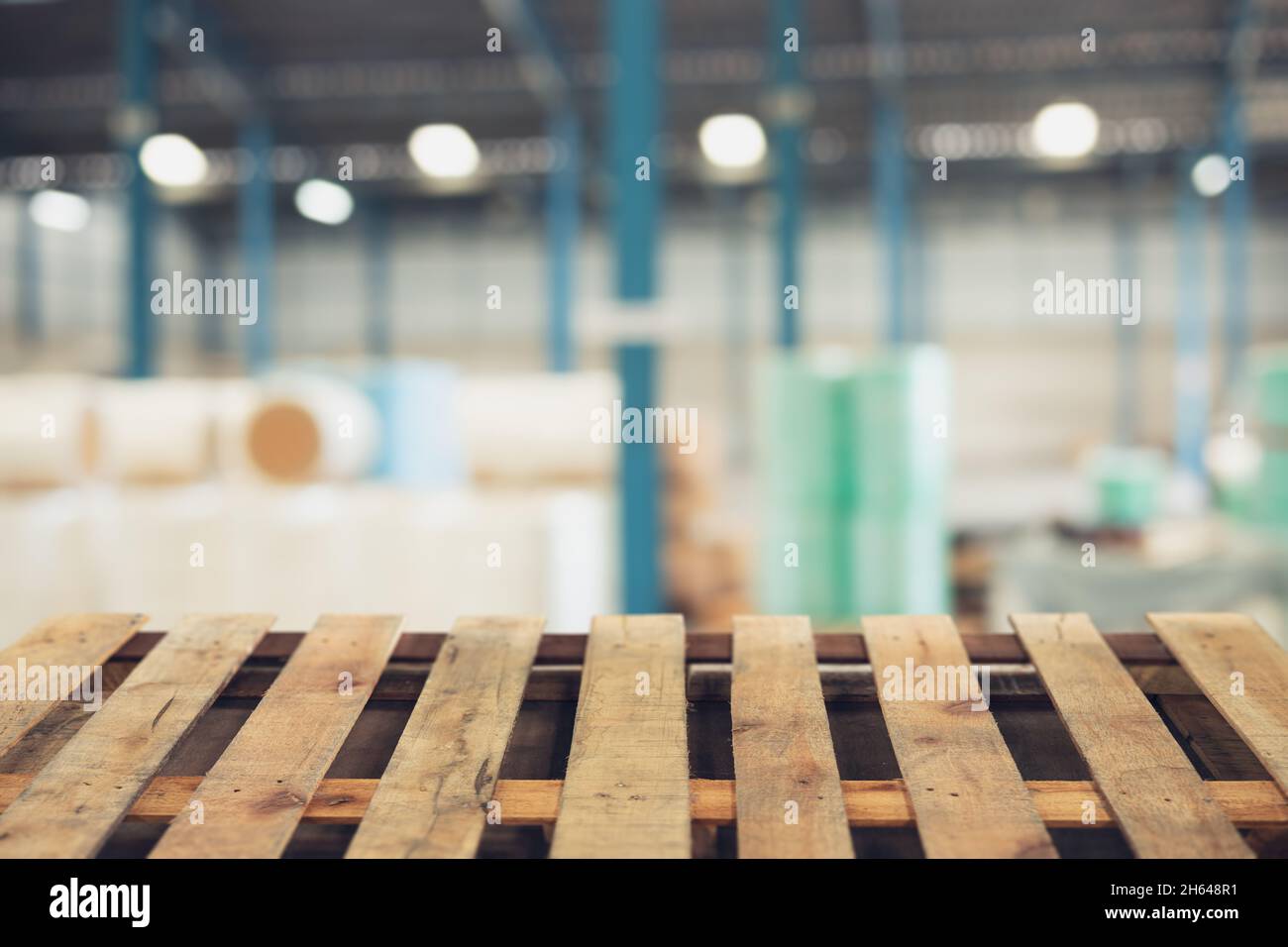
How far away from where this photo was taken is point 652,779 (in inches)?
73.8

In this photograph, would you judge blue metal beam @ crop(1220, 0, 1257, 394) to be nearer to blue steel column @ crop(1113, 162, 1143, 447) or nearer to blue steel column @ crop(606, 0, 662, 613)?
blue steel column @ crop(1113, 162, 1143, 447)

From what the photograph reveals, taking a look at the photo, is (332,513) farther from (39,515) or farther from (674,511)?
(674,511)

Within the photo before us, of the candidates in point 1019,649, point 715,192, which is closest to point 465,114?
point 715,192

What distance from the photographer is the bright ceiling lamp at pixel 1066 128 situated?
1051cm

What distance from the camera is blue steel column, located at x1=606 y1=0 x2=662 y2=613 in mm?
4598

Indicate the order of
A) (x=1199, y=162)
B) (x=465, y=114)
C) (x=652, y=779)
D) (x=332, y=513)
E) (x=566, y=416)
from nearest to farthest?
(x=652, y=779) → (x=332, y=513) → (x=566, y=416) → (x=465, y=114) → (x=1199, y=162)

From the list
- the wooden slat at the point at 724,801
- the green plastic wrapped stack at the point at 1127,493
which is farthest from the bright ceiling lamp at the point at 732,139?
the wooden slat at the point at 724,801

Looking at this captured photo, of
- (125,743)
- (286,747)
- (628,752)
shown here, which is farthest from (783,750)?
(125,743)

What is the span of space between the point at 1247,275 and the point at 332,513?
2192 cm

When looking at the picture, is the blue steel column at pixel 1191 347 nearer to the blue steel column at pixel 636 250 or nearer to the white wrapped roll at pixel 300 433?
the blue steel column at pixel 636 250

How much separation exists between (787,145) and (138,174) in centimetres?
475

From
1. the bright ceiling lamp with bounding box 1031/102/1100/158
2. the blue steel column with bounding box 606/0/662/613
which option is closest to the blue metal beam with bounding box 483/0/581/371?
the bright ceiling lamp with bounding box 1031/102/1100/158

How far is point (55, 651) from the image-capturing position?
2479 millimetres

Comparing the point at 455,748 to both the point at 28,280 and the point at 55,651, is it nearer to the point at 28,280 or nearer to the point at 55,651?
the point at 55,651
